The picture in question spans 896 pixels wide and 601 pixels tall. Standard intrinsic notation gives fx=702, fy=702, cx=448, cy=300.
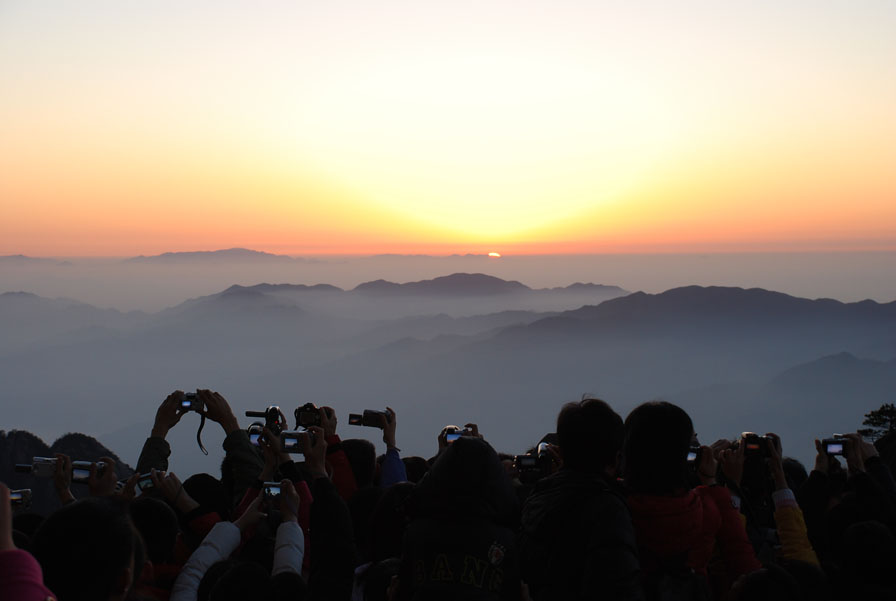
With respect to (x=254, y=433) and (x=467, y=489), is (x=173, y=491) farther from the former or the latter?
(x=467, y=489)

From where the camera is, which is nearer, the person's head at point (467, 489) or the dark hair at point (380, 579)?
the person's head at point (467, 489)

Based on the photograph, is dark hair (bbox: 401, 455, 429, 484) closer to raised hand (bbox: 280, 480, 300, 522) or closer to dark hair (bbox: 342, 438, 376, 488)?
dark hair (bbox: 342, 438, 376, 488)

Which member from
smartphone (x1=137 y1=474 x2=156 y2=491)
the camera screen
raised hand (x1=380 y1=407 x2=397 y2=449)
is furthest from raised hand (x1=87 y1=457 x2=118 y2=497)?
the camera screen

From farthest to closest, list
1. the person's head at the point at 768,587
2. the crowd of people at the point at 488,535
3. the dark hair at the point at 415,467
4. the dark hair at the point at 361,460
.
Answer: the dark hair at the point at 415,467 < the dark hair at the point at 361,460 < the person's head at the point at 768,587 < the crowd of people at the point at 488,535

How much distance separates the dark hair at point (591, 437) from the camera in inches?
132

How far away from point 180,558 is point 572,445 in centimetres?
268

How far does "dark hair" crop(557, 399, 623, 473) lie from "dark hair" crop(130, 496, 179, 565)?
229 centimetres

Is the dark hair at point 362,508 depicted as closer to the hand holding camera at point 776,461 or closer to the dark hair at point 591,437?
the dark hair at point 591,437

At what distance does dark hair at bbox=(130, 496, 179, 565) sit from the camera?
13.0 ft

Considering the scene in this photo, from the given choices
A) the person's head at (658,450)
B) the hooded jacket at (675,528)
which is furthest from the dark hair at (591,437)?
the hooded jacket at (675,528)

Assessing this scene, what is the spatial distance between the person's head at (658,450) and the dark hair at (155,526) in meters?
2.58

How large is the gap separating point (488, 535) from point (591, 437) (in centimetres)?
68

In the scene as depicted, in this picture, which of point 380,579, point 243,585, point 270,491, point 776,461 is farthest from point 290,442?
point 776,461

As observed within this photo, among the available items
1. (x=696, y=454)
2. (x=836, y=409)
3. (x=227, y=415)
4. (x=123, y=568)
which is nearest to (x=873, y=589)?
(x=696, y=454)
